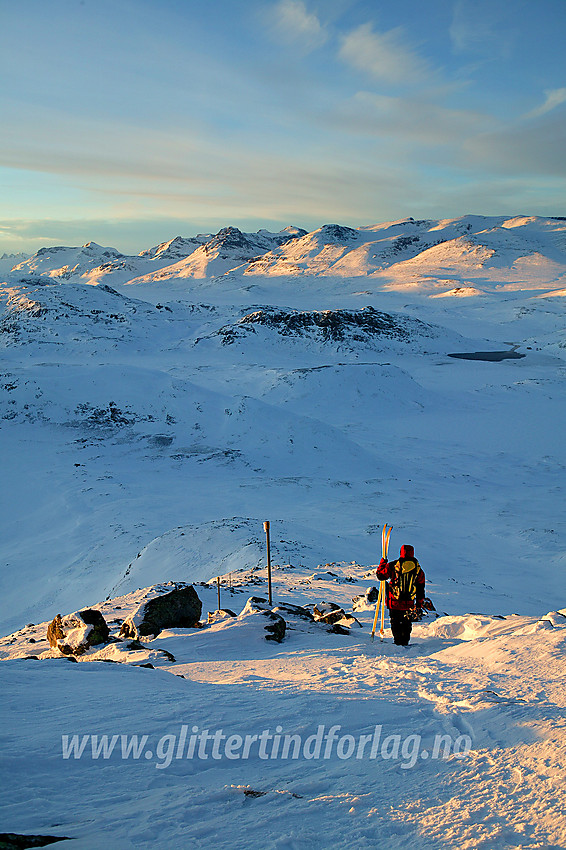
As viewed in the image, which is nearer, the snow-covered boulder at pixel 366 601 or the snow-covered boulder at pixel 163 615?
the snow-covered boulder at pixel 163 615

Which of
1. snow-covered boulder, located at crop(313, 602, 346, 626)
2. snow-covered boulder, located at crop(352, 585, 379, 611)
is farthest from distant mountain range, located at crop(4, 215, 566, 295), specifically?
snow-covered boulder, located at crop(313, 602, 346, 626)

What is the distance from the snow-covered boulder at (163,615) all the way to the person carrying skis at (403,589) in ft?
12.4

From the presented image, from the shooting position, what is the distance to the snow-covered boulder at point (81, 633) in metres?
7.75

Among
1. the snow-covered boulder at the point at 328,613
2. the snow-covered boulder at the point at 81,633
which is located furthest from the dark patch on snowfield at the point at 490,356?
the snow-covered boulder at the point at 81,633

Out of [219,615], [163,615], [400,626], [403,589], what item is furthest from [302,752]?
[219,615]

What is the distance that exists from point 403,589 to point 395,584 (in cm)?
13

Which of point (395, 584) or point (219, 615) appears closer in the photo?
point (395, 584)

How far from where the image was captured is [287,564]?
14.3 metres

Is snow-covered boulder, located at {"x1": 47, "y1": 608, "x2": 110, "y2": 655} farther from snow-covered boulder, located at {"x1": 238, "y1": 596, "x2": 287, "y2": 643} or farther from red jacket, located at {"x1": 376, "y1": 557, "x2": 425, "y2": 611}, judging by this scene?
red jacket, located at {"x1": 376, "y1": 557, "x2": 425, "y2": 611}

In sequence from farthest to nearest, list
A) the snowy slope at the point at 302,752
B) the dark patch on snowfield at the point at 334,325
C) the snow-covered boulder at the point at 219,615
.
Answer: the dark patch on snowfield at the point at 334,325
the snow-covered boulder at the point at 219,615
the snowy slope at the point at 302,752

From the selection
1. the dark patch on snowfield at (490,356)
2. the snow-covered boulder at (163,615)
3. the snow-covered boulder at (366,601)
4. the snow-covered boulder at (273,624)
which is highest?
the dark patch on snowfield at (490,356)

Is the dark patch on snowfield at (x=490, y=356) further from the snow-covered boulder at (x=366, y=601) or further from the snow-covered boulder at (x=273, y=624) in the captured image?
the snow-covered boulder at (x=273, y=624)

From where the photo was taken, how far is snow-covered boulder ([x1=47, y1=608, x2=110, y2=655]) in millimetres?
7750

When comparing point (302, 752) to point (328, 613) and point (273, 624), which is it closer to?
point (273, 624)
